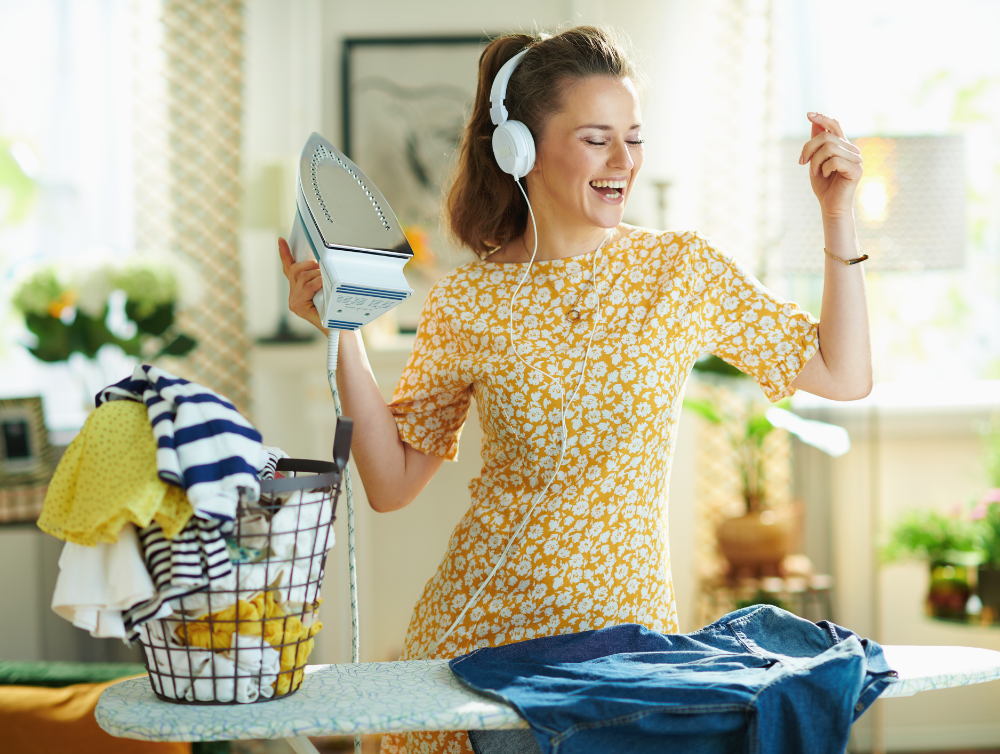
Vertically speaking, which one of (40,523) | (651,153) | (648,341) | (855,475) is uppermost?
(651,153)

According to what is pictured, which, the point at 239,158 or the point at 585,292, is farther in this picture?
the point at 239,158

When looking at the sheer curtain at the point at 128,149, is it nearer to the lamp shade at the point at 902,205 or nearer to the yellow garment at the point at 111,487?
the lamp shade at the point at 902,205

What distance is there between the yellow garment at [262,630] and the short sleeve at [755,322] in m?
0.58

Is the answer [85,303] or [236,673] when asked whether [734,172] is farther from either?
[236,673]

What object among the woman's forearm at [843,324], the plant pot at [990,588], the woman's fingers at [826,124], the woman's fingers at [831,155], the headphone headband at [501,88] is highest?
the headphone headband at [501,88]

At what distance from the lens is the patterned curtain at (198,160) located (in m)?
2.86

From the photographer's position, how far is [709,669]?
764 mm

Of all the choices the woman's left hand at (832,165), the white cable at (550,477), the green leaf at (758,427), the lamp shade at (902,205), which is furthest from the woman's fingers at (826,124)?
the green leaf at (758,427)

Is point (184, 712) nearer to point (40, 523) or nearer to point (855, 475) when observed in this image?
point (40, 523)

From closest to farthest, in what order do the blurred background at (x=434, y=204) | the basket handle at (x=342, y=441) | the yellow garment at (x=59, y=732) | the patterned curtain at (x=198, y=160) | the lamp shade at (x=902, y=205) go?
1. the basket handle at (x=342, y=441)
2. the yellow garment at (x=59, y=732)
3. the lamp shade at (x=902, y=205)
4. the blurred background at (x=434, y=204)
5. the patterned curtain at (x=198, y=160)

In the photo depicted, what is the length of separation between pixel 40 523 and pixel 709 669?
1.83 ft

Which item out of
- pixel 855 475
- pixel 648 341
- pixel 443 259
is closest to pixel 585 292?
pixel 648 341

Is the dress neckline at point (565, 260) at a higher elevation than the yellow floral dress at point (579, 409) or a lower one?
higher

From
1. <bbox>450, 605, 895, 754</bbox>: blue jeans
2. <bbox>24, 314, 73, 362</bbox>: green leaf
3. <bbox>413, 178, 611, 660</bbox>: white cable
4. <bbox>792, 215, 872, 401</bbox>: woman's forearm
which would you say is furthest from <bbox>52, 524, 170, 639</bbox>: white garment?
<bbox>24, 314, 73, 362</bbox>: green leaf
